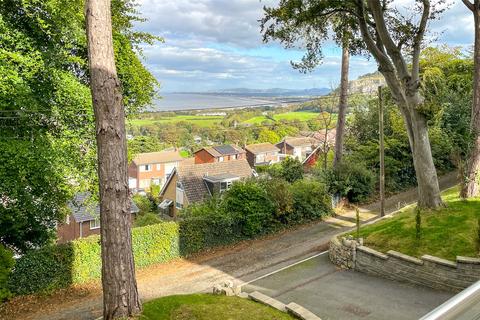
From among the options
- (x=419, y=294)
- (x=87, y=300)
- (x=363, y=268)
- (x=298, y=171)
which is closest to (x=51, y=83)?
(x=87, y=300)

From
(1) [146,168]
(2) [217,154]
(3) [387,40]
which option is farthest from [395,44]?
(1) [146,168]

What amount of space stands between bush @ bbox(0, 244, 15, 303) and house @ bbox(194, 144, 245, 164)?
4441cm

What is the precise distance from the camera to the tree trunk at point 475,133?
518 inches

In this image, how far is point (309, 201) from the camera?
20.2 meters

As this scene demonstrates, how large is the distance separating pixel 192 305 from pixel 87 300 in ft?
27.2

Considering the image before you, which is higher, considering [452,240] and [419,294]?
[452,240]

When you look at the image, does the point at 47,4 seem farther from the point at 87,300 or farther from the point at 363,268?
the point at 363,268

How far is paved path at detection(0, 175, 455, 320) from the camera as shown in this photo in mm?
12195

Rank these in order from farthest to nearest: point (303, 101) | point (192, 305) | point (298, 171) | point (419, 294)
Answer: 1. point (303, 101)
2. point (298, 171)
3. point (419, 294)
4. point (192, 305)

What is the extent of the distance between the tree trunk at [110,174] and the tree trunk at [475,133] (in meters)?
Answer: 12.5

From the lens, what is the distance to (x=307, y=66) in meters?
15.3

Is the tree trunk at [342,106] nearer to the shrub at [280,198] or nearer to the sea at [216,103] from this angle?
the sea at [216,103]

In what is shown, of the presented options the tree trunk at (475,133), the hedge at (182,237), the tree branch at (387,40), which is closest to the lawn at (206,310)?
the hedge at (182,237)

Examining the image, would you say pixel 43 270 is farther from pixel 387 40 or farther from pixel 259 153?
pixel 259 153
